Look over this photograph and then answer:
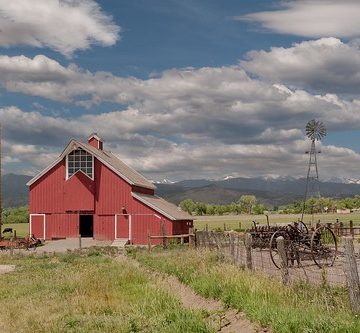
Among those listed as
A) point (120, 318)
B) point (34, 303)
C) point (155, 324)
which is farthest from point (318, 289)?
point (34, 303)

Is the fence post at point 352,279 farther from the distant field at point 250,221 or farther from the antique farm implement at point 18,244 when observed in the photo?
the distant field at point 250,221

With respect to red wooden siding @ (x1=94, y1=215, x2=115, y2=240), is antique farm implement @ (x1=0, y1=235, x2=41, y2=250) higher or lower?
lower

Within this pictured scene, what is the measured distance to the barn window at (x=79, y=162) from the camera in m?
47.8

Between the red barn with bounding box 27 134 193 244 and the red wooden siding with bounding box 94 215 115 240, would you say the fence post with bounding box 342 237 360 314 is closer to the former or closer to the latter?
the red barn with bounding box 27 134 193 244

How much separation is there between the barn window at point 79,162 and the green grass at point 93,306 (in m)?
26.6

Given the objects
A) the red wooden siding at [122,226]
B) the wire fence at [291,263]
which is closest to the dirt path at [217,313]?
the wire fence at [291,263]

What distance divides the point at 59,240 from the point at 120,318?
117 feet

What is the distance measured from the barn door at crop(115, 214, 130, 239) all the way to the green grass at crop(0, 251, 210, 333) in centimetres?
2492

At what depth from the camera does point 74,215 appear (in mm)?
47781

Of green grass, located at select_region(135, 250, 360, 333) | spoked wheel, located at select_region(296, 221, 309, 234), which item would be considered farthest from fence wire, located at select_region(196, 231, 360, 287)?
spoked wheel, located at select_region(296, 221, 309, 234)

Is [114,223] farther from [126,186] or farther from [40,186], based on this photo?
[40,186]

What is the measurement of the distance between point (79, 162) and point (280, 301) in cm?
3776

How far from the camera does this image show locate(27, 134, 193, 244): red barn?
46119 mm

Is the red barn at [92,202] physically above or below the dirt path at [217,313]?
above
